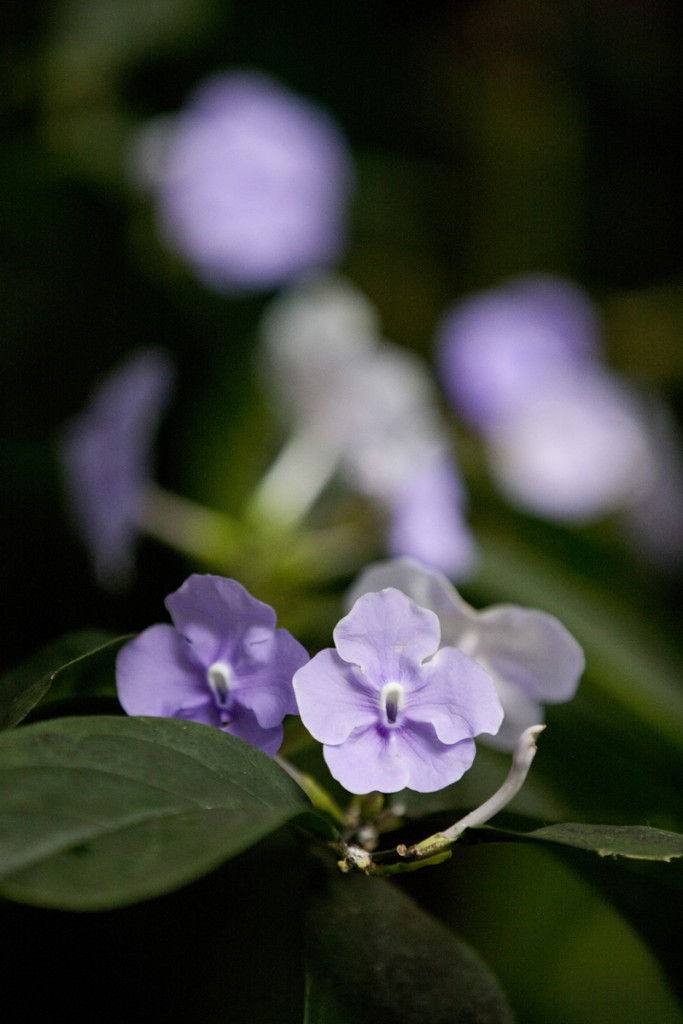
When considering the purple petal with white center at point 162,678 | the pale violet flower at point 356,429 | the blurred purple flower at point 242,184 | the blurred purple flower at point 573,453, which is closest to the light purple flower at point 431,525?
the pale violet flower at point 356,429

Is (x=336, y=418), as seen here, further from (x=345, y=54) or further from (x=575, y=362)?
(x=345, y=54)

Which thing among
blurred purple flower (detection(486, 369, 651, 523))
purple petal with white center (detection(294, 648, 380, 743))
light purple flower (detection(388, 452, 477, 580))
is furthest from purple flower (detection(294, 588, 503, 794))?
blurred purple flower (detection(486, 369, 651, 523))

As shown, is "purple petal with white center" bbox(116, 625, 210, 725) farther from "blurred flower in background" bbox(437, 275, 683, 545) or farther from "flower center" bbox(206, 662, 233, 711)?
"blurred flower in background" bbox(437, 275, 683, 545)

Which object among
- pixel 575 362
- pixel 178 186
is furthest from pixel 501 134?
pixel 178 186

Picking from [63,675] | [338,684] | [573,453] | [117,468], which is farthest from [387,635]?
[573,453]

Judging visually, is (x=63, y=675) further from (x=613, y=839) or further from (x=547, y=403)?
(x=547, y=403)
